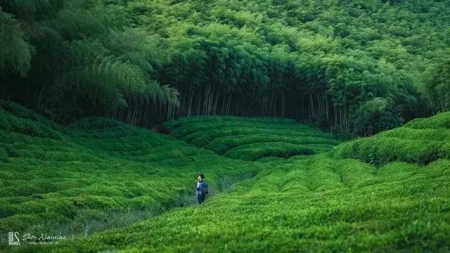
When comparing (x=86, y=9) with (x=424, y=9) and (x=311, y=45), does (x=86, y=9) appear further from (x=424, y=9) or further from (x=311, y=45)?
(x=424, y=9)

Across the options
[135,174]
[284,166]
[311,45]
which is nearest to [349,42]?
[311,45]

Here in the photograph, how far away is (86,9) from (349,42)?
293ft

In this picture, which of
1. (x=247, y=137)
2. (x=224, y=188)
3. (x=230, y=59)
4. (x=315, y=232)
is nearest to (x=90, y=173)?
(x=224, y=188)

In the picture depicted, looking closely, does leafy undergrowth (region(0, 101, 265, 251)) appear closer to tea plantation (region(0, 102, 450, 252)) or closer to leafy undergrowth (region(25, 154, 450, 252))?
tea plantation (region(0, 102, 450, 252))

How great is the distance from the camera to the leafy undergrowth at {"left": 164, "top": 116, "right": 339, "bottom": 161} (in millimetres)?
75438

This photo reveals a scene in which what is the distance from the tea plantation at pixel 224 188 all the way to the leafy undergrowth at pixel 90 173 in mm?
131

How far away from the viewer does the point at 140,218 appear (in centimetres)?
3170

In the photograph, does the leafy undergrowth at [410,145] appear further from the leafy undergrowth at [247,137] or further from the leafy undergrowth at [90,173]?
the leafy undergrowth at [247,137]

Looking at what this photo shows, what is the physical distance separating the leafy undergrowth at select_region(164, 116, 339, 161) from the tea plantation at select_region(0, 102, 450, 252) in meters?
0.28

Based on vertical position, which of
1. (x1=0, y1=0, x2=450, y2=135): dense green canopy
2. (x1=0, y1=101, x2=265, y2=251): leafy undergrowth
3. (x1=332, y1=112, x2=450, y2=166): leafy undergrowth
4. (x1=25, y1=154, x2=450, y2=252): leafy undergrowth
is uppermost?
(x1=0, y1=0, x2=450, y2=135): dense green canopy

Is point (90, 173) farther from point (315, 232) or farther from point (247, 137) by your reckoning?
point (247, 137)

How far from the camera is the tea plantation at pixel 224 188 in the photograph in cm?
1573

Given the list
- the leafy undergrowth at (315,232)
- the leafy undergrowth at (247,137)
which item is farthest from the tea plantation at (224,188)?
the leafy undergrowth at (247,137)

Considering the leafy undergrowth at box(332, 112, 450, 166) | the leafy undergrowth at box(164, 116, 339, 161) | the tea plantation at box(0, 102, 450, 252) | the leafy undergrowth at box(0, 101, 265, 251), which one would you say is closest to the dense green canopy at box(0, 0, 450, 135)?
the leafy undergrowth at box(0, 101, 265, 251)
